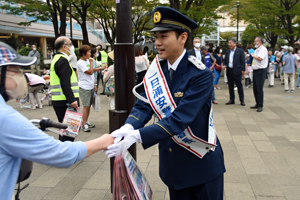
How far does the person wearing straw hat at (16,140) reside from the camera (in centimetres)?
138

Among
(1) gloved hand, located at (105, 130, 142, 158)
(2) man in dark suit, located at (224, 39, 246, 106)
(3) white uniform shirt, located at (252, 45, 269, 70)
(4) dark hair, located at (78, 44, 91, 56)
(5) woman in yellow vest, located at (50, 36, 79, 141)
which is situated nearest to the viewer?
(1) gloved hand, located at (105, 130, 142, 158)

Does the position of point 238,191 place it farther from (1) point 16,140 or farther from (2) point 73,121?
(1) point 16,140

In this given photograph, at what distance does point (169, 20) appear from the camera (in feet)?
6.79

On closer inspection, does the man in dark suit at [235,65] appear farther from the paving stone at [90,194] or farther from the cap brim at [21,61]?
the cap brim at [21,61]

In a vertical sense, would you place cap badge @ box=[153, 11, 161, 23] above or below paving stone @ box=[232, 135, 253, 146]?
above

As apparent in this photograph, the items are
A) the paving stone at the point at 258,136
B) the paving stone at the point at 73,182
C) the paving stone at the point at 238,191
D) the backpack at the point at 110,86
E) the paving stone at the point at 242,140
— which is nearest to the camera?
the paving stone at the point at 238,191

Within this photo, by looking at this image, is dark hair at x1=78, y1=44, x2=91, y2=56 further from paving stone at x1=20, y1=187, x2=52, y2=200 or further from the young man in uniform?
the young man in uniform

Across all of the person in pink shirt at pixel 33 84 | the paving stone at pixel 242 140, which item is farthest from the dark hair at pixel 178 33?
the person in pink shirt at pixel 33 84

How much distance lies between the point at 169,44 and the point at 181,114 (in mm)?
509

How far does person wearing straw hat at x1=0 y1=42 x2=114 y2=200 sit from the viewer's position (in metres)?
1.38

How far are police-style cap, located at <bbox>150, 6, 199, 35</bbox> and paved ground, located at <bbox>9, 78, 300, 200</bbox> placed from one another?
7.50 ft

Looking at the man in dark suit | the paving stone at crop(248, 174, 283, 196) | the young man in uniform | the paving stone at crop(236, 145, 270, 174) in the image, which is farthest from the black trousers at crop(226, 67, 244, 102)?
the young man in uniform

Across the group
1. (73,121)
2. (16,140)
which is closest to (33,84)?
(73,121)

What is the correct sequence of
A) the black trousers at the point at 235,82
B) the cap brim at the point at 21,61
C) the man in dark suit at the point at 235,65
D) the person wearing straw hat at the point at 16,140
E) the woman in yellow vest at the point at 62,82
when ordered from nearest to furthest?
the person wearing straw hat at the point at 16,140 → the cap brim at the point at 21,61 → the woman in yellow vest at the point at 62,82 → the man in dark suit at the point at 235,65 → the black trousers at the point at 235,82
